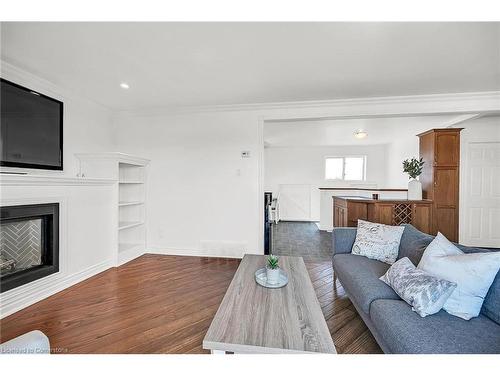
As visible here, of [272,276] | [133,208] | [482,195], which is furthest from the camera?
[482,195]

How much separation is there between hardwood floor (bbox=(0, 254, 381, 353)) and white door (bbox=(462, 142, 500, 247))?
124 inches

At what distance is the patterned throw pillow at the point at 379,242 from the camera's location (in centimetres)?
221

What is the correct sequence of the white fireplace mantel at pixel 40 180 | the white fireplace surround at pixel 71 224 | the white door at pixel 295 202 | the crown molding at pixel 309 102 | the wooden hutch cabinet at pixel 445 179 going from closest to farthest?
the white fireplace mantel at pixel 40 180
the white fireplace surround at pixel 71 224
the crown molding at pixel 309 102
the wooden hutch cabinet at pixel 445 179
the white door at pixel 295 202

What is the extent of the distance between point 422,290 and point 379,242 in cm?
100

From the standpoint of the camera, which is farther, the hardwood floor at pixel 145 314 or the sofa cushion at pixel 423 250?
the hardwood floor at pixel 145 314

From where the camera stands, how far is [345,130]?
207 inches

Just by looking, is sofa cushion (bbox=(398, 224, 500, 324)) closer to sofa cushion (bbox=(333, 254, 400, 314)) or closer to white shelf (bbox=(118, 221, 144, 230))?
sofa cushion (bbox=(333, 254, 400, 314))

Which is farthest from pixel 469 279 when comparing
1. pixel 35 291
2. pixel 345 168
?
pixel 345 168

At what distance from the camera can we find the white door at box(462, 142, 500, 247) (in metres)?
3.97

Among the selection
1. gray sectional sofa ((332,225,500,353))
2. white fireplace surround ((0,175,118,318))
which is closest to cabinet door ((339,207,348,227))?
gray sectional sofa ((332,225,500,353))

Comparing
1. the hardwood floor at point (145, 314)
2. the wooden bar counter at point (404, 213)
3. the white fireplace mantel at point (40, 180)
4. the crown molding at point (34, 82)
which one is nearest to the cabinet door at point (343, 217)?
the wooden bar counter at point (404, 213)

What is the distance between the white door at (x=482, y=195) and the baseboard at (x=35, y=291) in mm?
6027

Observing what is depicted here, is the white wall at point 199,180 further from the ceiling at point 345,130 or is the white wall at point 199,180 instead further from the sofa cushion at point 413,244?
the sofa cushion at point 413,244

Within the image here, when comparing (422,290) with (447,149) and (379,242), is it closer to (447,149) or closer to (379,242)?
(379,242)
